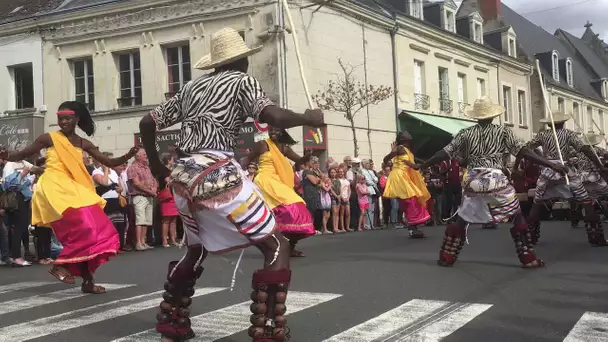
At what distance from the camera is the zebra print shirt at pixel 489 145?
24.2 ft

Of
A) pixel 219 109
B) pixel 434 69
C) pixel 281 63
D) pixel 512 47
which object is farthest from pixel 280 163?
pixel 512 47

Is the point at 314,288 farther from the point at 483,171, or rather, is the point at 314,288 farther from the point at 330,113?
the point at 330,113

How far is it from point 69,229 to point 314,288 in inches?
96.0

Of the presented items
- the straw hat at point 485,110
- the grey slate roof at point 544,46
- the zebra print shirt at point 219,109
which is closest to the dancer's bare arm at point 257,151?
the straw hat at point 485,110

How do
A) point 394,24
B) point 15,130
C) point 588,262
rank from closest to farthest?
point 588,262 < point 15,130 < point 394,24

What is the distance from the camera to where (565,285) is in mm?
6406

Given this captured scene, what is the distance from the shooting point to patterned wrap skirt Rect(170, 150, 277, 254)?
12.3 feet

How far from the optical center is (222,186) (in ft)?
12.3

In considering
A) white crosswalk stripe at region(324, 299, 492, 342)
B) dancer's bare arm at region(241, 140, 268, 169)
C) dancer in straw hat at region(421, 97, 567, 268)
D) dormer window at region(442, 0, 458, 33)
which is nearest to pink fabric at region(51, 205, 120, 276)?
dancer's bare arm at region(241, 140, 268, 169)

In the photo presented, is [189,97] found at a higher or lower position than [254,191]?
higher

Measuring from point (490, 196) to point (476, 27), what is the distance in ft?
90.6

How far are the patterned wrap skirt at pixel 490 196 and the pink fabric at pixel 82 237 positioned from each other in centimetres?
396

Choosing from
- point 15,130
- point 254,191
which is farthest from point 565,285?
point 15,130

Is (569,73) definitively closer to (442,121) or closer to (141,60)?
(442,121)
